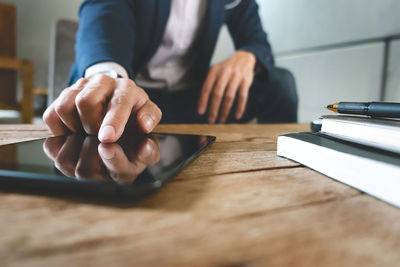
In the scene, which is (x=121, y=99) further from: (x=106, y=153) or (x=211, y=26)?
(x=211, y=26)

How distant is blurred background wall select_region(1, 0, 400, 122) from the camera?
124cm

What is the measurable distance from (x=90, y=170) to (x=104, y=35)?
0.48 m

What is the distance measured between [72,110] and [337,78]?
4.79 feet

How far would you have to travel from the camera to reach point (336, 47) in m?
1.45

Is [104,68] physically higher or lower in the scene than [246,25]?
lower

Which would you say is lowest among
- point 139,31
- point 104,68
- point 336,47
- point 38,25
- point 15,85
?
point 15,85

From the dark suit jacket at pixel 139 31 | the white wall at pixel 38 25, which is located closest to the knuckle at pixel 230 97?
the dark suit jacket at pixel 139 31

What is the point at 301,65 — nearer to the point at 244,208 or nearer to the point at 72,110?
the point at 72,110

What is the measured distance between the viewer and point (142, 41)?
32.2 inches

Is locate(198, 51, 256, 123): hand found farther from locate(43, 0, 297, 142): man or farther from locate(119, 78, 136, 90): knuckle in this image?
locate(119, 78, 136, 90): knuckle

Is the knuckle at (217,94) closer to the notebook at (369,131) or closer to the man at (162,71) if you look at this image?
the man at (162,71)

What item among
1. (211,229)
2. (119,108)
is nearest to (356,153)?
(211,229)

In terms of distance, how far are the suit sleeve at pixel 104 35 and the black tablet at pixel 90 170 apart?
0.32 meters

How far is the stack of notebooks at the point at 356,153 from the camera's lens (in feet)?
0.49
